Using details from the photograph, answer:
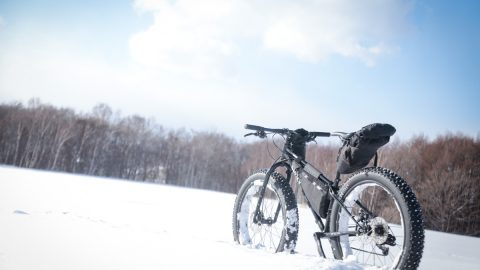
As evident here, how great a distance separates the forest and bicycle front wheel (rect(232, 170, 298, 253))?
2312 cm

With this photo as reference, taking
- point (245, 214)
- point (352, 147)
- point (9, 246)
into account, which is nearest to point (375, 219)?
point (352, 147)

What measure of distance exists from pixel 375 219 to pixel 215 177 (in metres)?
65.4

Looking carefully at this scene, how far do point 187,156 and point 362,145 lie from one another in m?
65.4

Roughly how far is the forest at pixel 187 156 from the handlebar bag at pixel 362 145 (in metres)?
24.1

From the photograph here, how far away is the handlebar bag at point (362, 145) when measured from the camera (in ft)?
7.95

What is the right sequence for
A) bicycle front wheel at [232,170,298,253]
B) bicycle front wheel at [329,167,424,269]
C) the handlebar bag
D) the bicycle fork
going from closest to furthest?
bicycle front wheel at [329,167,424,269] < the handlebar bag < bicycle front wheel at [232,170,298,253] < the bicycle fork

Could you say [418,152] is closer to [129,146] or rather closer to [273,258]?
[273,258]

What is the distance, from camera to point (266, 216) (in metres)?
3.76

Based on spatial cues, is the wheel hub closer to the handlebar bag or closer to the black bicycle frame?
the black bicycle frame

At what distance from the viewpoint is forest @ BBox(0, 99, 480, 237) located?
94.5ft

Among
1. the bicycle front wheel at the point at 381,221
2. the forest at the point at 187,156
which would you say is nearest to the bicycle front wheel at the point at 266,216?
the bicycle front wheel at the point at 381,221

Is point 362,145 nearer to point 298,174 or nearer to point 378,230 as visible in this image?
point 378,230

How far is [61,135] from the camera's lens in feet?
162

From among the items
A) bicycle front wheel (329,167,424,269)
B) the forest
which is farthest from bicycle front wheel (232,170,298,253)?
the forest
